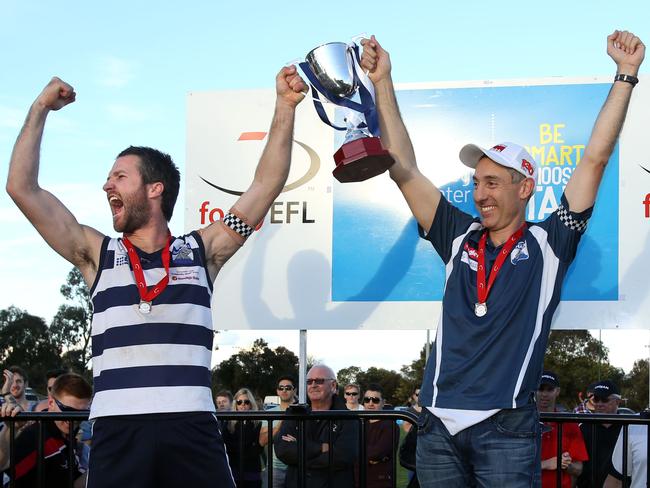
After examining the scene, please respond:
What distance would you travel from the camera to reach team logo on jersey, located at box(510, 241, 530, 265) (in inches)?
133

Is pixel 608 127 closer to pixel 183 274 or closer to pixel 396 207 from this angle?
pixel 183 274

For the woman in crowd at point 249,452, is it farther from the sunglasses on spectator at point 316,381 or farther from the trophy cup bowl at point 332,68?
the trophy cup bowl at point 332,68

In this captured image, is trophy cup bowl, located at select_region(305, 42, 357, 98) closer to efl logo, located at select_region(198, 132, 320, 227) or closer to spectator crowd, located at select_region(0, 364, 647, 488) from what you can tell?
spectator crowd, located at select_region(0, 364, 647, 488)

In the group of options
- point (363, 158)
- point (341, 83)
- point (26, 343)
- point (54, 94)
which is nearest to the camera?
point (54, 94)

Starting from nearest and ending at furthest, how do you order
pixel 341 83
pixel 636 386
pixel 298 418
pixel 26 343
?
pixel 341 83 → pixel 298 418 → pixel 636 386 → pixel 26 343

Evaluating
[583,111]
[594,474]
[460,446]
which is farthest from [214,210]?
[460,446]

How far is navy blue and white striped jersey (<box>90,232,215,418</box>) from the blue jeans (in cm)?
89

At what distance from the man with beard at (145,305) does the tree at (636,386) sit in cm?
2778

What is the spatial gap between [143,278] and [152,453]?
66 cm

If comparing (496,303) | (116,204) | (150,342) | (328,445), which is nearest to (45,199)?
(116,204)

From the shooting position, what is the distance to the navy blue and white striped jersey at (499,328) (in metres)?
3.19

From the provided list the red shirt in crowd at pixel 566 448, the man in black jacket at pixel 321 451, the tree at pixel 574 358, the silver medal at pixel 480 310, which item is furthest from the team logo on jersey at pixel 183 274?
the tree at pixel 574 358

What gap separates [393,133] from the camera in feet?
12.6

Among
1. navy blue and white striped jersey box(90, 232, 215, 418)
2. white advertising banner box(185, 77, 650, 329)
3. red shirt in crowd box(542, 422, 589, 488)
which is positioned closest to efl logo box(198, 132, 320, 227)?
white advertising banner box(185, 77, 650, 329)
